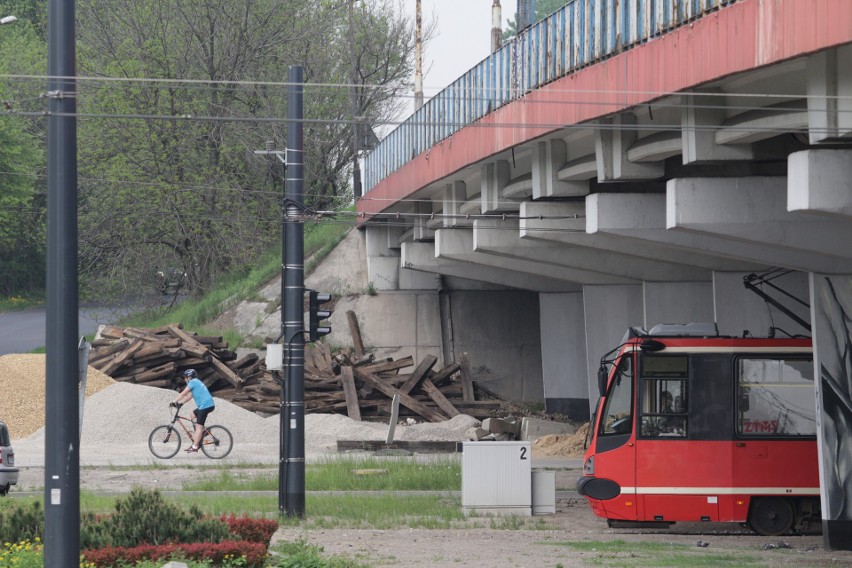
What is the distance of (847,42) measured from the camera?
10.8 meters

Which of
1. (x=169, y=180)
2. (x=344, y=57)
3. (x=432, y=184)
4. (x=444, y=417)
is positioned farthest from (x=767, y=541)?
(x=344, y=57)

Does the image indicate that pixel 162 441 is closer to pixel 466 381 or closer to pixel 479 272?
pixel 466 381

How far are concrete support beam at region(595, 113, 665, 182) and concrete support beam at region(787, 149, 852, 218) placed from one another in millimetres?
4739

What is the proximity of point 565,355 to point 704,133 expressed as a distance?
2335 centimetres

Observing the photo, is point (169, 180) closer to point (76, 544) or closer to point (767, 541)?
point (767, 541)

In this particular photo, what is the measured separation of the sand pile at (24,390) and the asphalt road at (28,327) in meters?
14.2

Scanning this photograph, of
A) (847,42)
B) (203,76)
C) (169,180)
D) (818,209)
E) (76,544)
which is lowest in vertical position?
(76,544)

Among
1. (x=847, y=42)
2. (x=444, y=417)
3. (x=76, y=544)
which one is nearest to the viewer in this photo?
(x=76, y=544)

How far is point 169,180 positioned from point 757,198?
38.2 metres

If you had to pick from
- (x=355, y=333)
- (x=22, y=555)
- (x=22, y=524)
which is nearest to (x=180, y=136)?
(x=355, y=333)

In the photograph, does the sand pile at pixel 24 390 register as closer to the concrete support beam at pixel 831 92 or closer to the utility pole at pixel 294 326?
the utility pole at pixel 294 326

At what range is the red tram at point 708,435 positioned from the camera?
18344 millimetres

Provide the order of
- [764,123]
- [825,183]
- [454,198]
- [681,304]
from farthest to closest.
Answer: [454,198] → [681,304] → [764,123] → [825,183]

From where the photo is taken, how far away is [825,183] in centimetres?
1341
